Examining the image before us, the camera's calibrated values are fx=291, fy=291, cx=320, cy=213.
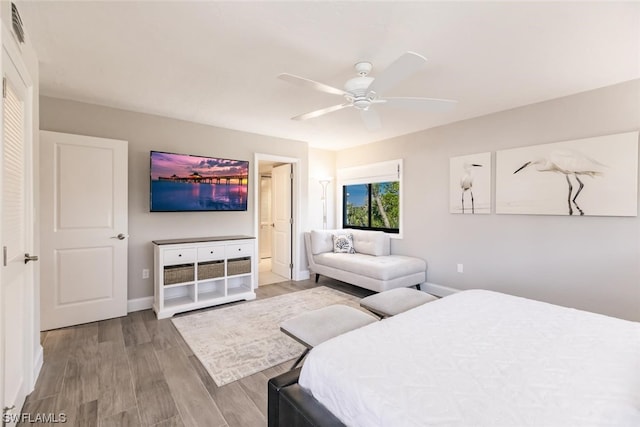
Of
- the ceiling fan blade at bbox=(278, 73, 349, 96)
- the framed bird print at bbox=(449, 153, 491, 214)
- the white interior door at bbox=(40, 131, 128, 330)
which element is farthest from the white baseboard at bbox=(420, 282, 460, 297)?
the white interior door at bbox=(40, 131, 128, 330)

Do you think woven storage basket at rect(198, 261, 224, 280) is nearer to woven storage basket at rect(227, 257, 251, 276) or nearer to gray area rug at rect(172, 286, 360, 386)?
woven storage basket at rect(227, 257, 251, 276)

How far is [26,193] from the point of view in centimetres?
191

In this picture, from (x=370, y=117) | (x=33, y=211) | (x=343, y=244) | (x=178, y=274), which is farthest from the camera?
(x=343, y=244)

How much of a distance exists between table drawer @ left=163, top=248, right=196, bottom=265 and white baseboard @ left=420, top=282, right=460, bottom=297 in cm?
319

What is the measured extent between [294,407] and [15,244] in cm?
182

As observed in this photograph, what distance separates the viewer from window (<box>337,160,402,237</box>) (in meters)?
4.80

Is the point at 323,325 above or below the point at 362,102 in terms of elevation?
below

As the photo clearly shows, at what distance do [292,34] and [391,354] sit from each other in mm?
1999

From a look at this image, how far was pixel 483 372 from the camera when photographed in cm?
118

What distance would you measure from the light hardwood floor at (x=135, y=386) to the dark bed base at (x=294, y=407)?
46 centimetres

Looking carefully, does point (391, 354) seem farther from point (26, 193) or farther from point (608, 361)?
point (26, 193)

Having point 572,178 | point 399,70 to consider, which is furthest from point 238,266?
point 572,178

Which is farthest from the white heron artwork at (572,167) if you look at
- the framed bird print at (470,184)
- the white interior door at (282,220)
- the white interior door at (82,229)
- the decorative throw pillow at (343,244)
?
the white interior door at (82,229)

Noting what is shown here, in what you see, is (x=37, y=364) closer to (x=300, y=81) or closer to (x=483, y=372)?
(x=300, y=81)
